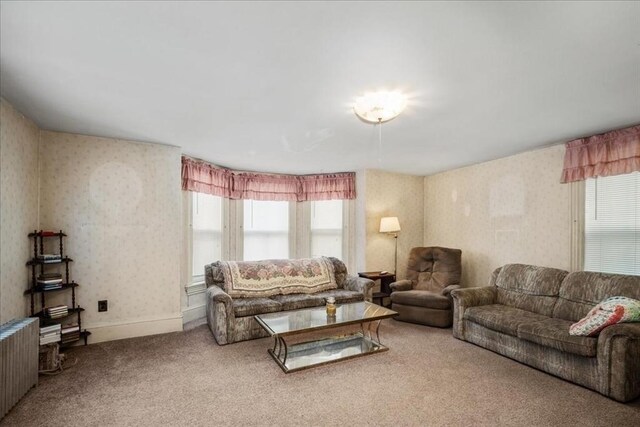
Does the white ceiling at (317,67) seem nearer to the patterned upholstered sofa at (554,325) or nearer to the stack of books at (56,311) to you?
the patterned upholstered sofa at (554,325)

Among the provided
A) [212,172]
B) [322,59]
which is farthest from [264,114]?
[212,172]

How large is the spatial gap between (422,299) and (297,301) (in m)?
1.66

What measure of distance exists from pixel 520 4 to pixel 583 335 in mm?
2535

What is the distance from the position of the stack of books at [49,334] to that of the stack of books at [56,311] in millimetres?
154

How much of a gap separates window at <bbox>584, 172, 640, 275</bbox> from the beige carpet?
157 centimetres

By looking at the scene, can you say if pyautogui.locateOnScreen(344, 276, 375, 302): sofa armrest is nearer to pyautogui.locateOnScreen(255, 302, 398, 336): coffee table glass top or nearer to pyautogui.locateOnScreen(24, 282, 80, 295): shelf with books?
pyautogui.locateOnScreen(255, 302, 398, 336): coffee table glass top

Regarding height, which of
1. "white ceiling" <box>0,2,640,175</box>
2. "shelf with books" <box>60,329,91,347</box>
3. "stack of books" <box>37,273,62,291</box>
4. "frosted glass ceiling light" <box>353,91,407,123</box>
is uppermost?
"white ceiling" <box>0,2,640,175</box>

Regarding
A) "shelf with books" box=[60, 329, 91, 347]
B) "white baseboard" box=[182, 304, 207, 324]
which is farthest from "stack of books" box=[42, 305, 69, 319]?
"white baseboard" box=[182, 304, 207, 324]

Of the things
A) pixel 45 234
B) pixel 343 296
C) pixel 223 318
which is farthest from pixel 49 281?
pixel 343 296

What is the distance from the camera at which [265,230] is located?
5.52m

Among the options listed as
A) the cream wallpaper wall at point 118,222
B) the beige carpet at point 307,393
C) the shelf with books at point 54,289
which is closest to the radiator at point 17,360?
the beige carpet at point 307,393

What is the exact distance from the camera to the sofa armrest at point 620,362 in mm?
2336

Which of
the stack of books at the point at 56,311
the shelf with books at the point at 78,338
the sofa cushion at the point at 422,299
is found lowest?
the shelf with books at the point at 78,338

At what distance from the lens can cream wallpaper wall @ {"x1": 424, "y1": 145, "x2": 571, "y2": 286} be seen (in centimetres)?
384
